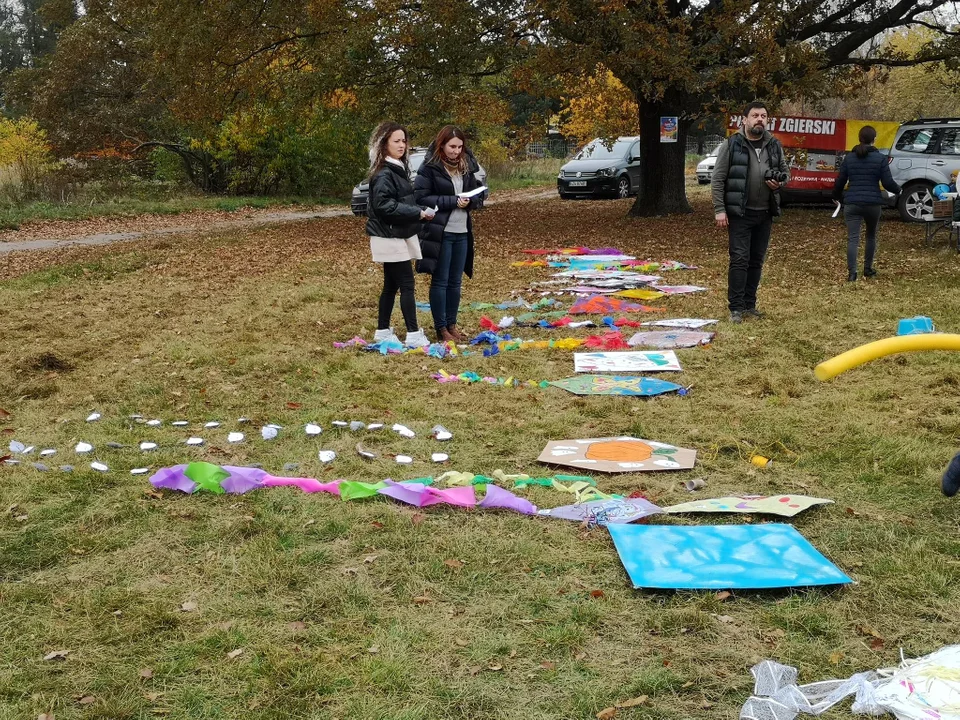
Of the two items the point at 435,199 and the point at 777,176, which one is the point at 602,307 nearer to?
the point at 777,176

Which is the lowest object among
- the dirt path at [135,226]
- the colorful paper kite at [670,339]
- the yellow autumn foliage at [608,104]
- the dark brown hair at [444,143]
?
the colorful paper kite at [670,339]

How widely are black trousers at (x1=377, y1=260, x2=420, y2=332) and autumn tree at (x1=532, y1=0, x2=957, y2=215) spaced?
8.24 metres

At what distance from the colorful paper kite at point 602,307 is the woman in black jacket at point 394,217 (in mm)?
2009

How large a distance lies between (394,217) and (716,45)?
9962 millimetres

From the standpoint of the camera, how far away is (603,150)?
1074 inches

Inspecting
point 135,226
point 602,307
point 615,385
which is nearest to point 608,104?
point 135,226

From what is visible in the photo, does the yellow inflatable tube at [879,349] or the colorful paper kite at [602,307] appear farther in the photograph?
the colorful paper kite at [602,307]

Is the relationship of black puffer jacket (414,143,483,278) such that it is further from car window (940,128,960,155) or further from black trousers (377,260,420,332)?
car window (940,128,960,155)

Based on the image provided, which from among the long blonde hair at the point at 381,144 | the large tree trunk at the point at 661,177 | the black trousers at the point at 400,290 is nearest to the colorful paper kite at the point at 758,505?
Answer: the black trousers at the point at 400,290

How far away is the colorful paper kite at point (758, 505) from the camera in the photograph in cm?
402

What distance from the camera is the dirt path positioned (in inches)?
666

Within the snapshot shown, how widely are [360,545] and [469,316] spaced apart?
5.30 metres

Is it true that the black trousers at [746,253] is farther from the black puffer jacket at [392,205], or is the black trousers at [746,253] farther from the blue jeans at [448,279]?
the black puffer jacket at [392,205]

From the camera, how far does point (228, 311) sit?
9305mm
